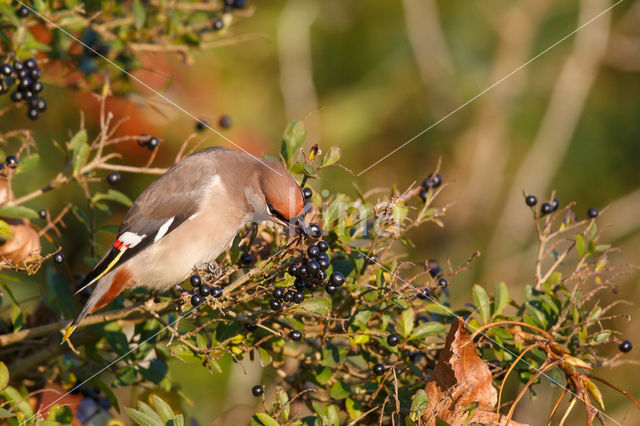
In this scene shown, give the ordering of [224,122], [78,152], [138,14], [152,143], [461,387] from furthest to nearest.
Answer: [224,122] → [138,14] → [152,143] → [78,152] → [461,387]

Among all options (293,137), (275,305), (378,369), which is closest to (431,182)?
(293,137)

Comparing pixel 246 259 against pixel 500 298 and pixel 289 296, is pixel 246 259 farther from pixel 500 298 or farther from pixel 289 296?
pixel 500 298

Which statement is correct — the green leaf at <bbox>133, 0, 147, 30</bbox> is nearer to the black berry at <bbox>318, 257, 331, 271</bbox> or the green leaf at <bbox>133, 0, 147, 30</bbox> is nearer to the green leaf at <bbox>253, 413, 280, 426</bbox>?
the black berry at <bbox>318, 257, 331, 271</bbox>

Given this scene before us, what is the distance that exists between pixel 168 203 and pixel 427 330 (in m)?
1.17

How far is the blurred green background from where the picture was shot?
5.97m

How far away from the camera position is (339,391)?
98.5 inches

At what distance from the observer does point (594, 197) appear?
21.2 feet

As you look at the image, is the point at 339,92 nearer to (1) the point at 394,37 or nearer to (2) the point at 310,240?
(1) the point at 394,37

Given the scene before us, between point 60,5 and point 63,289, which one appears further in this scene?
point 60,5

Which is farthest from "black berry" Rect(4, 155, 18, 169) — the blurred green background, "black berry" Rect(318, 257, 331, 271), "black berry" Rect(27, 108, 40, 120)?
the blurred green background

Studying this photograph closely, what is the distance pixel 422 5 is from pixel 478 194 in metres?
1.63

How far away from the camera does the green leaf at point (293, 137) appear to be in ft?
8.96

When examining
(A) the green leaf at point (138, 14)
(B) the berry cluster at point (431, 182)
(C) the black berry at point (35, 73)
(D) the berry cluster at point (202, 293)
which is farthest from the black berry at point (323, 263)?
(A) the green leaf at point (138, 14)

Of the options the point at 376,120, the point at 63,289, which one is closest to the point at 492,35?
the point at 376,120
